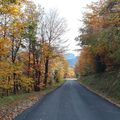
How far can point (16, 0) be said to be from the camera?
11789mm

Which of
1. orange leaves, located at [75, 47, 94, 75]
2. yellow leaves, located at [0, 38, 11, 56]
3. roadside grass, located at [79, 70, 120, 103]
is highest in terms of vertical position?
orange leaves, located at [75, 47, 94, 75]

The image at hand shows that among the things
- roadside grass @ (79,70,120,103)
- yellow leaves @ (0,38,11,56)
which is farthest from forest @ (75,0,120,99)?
yellow leaves @ (0,38,11,56)

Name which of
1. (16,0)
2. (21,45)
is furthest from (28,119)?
(21,45)

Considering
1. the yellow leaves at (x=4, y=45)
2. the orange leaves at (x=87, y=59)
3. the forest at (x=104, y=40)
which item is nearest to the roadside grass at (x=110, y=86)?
the forest at (x=104, y=40)

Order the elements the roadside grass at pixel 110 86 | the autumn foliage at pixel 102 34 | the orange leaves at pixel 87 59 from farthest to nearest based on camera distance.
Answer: the orange leaves at pixel 87 59, the roadside grass at pixel 110 86, the autumn foliage at pixel 102 34

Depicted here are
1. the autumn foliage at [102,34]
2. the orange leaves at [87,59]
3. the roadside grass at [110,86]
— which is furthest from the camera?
the orange leaves at [87,59]

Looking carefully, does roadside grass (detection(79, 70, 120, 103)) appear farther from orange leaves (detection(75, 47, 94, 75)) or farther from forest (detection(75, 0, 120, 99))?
orange leaves (detection(75, 47, 94, 75))

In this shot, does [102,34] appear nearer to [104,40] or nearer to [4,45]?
[104,40]

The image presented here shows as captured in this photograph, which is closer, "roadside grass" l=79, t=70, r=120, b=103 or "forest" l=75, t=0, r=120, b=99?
"forest" l=75, t=0, r=120, b=99

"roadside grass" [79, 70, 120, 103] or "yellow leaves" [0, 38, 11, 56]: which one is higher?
"yellow leaves" [0, 38, 11, 56]

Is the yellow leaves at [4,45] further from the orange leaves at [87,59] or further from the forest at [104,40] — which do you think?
the orange leaves at [87,59]

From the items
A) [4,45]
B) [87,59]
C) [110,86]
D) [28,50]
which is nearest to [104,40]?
[4,45]

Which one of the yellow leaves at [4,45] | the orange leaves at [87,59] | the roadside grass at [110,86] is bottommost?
the roadside grass at [110,86]

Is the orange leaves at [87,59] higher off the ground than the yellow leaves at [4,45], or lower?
higher
